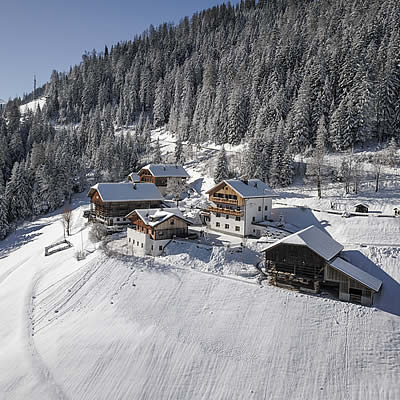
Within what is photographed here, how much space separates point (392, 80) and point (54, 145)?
272ft

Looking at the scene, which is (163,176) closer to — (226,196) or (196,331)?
(226,196)

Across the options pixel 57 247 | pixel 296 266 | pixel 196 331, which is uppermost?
pixel 296 266

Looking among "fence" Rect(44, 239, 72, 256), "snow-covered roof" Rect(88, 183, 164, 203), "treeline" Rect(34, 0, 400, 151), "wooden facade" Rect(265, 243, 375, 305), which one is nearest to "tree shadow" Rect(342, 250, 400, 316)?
"wooden facade" Rect(265, 243, 375, 305)

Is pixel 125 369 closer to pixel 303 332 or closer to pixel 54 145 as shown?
pixel 303 332

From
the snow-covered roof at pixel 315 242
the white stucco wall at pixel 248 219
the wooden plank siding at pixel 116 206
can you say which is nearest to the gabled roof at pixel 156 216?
the white stucco wall at pixel 248 219

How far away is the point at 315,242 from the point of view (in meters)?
27.6

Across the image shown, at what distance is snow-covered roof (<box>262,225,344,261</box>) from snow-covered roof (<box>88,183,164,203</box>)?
23938 mm

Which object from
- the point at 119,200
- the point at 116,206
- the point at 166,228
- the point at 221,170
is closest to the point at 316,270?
the point at 166,228

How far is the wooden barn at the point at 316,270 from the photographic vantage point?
83.4 ft

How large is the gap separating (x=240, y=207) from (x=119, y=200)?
16.8m

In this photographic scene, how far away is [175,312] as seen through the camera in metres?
25.3

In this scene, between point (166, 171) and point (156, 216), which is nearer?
point (156, 216)

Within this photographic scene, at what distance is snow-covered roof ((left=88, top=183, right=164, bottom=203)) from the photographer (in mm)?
44844

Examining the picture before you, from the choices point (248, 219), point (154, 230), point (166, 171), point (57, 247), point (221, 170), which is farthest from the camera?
point (166, 171)
